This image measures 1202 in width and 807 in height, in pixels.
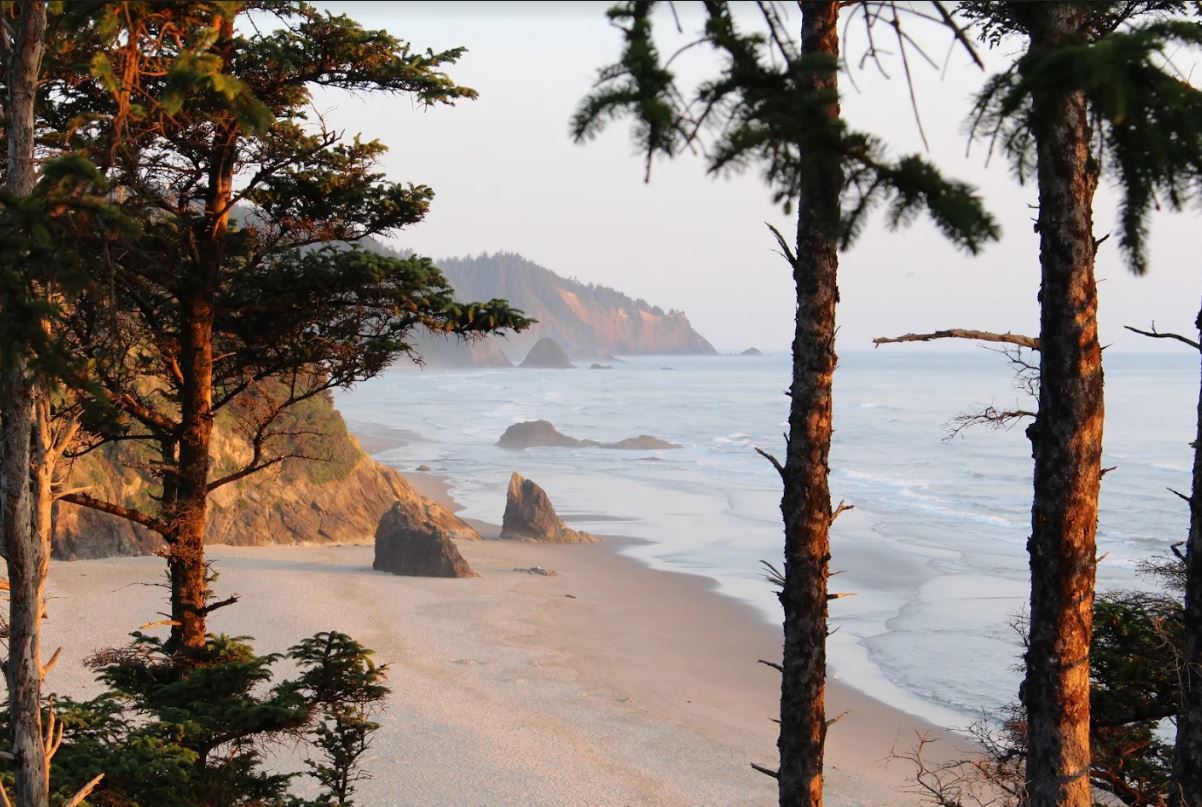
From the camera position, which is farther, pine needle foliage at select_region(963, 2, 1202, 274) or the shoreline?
the shoreline

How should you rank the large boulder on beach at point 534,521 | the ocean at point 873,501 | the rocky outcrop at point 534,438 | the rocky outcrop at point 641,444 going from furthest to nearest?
the rocky outcrop at point 641,444, the rocky outcrop at point 534,438, the large boulder on beach at point 534,521, the ocean at point 873,501

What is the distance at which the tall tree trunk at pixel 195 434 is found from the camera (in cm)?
864

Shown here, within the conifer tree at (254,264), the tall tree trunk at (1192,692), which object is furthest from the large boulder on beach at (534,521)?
the tall tree trunk at (1192,692)

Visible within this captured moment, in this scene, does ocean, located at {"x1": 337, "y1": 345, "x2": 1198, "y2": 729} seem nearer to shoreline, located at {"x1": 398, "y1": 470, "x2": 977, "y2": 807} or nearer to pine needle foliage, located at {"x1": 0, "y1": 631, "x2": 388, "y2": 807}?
shoreline, located at {"x1": 398, "y1": 470, "x2": 977, "y2": 807}

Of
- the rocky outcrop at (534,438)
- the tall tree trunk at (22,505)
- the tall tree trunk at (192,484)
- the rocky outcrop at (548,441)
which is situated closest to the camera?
the tall tree trunk at (22,505)

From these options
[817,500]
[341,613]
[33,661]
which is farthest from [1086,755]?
[341,613]

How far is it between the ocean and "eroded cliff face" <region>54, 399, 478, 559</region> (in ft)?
12.7

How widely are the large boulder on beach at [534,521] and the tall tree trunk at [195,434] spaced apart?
18.3 meters

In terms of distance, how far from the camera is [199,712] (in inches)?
299

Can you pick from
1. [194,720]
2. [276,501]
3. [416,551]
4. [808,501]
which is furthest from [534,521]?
[808,501]

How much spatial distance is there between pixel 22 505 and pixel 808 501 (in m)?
4.36

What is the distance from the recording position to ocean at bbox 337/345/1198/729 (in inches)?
736

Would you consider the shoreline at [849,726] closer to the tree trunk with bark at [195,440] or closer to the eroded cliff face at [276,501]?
the tree trunk with bark at [195,440]

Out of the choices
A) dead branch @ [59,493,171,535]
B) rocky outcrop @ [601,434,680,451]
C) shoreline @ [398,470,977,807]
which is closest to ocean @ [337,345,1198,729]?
shoreline @ [398,470,977,807]
